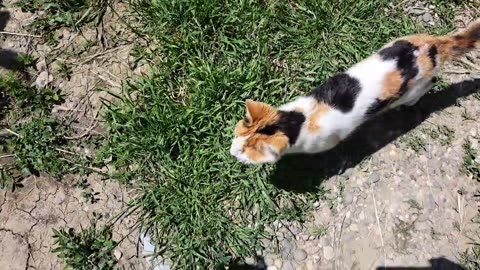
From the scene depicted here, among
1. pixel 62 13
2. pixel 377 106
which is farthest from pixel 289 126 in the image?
pixel 62 13

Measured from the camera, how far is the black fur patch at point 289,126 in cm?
294

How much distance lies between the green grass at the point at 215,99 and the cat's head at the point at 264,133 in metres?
0.57

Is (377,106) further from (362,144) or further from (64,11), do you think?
(64,11)

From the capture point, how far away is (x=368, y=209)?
352 cm

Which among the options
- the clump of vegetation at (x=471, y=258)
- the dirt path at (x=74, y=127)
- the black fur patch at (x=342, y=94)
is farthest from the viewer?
the dirt path at (x=74, y=127)

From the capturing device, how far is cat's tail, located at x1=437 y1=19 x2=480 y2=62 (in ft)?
10.3

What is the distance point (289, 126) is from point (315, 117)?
22 centimetres

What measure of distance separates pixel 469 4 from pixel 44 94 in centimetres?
331

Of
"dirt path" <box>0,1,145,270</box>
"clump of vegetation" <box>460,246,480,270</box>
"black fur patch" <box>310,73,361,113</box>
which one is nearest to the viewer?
"black fur patch" <box>310,73,361,113</box>

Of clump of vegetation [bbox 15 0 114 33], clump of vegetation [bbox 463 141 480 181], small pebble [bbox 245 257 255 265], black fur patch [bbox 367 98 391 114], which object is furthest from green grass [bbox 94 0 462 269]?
clump of vegetation [bbox 463 141 480 181]

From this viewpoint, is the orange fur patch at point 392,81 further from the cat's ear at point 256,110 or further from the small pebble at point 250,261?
the small pebble at point 250,261

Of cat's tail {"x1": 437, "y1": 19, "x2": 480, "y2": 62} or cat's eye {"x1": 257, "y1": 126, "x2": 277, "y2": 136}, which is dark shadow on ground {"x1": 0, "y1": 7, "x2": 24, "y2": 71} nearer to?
cat's eye {"x1": 257, "y1": 126, "x2": 277, "y2": 136}

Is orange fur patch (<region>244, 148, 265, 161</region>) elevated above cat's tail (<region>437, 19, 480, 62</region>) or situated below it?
below

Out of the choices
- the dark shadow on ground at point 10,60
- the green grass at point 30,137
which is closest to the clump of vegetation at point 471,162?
the green grass at point 30,137
